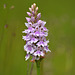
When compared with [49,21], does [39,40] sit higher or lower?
lower

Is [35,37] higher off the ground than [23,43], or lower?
lower

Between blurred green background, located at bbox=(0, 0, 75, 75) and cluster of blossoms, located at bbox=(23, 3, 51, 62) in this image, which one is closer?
cluster of blossoms, located at bbox=(23, 3, 51, 62)

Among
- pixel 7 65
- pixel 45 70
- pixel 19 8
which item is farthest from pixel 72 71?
pixel 19 8

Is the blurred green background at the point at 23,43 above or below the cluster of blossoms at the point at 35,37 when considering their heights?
above

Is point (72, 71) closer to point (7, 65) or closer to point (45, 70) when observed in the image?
point (45, 70)

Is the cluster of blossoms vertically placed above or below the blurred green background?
below

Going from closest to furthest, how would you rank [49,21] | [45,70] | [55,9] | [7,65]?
[7,65], [45,70], [49,21], [55,9]

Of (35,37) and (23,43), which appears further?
(23,43)

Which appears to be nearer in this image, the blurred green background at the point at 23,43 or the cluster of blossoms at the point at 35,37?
the cluster of blossoms at the point at 35,37
